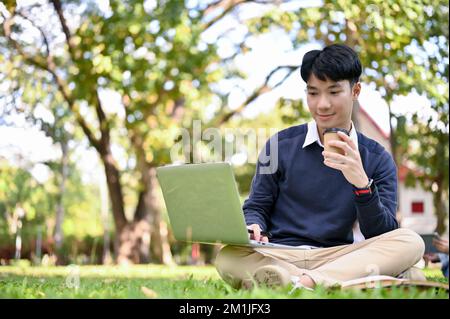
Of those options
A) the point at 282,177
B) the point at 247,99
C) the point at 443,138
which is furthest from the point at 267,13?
the point at 282,177

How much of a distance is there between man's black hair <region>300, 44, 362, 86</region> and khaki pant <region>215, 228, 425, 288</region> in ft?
2.41

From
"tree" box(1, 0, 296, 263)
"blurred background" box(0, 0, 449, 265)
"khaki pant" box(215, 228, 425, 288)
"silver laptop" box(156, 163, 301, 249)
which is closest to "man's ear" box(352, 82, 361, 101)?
"khaki pant" box(215, 228, 425, 288)

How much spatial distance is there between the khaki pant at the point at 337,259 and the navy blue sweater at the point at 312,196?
0.09m

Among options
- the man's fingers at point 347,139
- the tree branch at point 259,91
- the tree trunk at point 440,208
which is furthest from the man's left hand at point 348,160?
the tree trunk at point 440,208

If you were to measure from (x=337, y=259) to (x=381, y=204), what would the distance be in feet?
0.96

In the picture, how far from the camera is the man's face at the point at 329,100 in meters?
2.79

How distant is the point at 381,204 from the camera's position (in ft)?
8.47

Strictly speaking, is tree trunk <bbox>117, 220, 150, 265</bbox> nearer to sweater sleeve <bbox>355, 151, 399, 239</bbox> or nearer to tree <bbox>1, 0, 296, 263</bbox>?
tree <bbox>1, 0, 296, 263</bbox>

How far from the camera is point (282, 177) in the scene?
120 inches

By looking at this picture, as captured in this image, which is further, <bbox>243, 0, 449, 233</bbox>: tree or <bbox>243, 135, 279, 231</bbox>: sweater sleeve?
<bbox>243, 0, 449, 233</bbox>: tree

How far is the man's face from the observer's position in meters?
2.79
